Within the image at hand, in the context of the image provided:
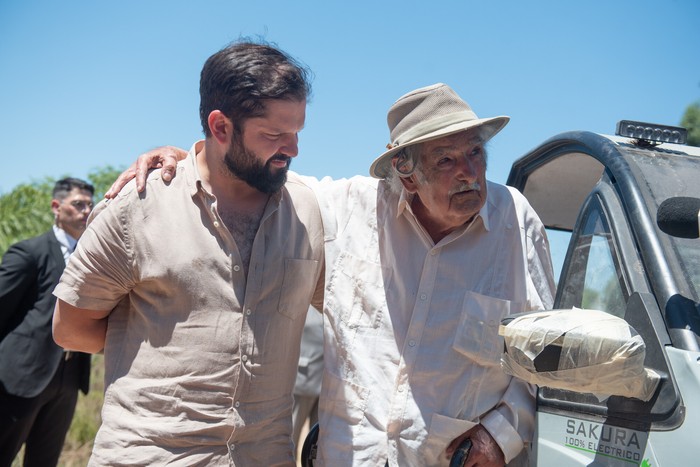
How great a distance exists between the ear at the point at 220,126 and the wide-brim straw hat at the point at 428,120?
0.55 metres

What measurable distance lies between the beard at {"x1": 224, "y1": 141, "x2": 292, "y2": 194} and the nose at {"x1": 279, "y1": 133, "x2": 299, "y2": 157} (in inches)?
0.8

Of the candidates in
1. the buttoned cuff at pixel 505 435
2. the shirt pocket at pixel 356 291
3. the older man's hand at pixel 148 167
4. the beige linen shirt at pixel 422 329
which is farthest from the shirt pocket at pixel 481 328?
the older man's hand at pixel 148 167

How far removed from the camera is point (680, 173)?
2.22m

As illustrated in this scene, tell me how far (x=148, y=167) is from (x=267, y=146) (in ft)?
1.57

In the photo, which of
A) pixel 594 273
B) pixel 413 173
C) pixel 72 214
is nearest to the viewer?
pixel 594 273

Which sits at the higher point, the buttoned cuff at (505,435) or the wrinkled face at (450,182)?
the wrinkled face at (450,182)

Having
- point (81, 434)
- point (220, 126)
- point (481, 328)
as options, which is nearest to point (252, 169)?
point (220, 126)

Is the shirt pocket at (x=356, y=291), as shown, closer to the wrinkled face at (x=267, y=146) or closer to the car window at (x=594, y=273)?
the wrinkled face at (x=267, y=146)

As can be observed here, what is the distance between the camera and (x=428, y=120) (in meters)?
2.61

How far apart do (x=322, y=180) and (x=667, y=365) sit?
63.3 inches

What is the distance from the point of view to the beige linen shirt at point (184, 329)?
2.38 meters

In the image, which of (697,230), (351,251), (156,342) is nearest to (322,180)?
(351,251)

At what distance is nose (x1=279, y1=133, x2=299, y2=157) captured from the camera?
2553 millimetres

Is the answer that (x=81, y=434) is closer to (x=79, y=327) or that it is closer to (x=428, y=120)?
(x=79, y=327)
